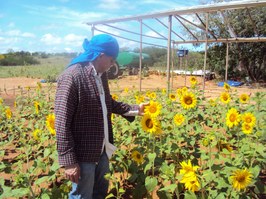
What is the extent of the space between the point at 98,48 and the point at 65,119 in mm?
520

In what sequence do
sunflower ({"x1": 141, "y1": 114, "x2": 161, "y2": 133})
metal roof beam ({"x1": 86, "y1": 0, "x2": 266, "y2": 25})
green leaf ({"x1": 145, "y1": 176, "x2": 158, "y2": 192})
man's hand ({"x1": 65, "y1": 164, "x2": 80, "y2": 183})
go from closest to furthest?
1. man's hand ({"x1": 65, "y1": 164, "x2": 80, "y2": 183})
2. green leaf ({"x1": 145, "y1": 176, "x2": 158, "y2": 192})
3. sunflower ({"x1": 141, "y1": 114, "x2": 161, "y2": 133})
4. metal roof beam ({"x1": 86, "y1": 0, "x2": 266, "y2": 25})

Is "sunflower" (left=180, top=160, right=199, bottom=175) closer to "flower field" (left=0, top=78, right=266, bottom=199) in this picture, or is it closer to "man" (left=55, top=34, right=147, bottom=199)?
"flower field" (left=0, top=78, right=266, bottom=199)

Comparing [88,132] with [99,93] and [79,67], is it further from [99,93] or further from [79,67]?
[79,67]

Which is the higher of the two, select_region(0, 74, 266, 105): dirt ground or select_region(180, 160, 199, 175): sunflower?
select_region(180, 160, 199, 175): sunflower

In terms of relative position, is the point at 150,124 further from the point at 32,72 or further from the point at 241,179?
the point at 32,72

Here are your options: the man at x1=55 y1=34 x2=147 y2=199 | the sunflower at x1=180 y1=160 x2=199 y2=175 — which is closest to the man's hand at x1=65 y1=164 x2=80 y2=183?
the man at x1=55 y1=34 x2=147 y2=199

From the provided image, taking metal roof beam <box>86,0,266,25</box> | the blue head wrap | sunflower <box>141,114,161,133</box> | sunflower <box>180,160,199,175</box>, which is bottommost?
sunflower <box>180,160,199,175</box>

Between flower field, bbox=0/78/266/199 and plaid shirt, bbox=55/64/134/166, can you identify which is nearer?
plaid shirt, bbox=55/64/134/166

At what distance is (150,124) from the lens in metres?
2.57

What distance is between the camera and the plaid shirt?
6.69 ft

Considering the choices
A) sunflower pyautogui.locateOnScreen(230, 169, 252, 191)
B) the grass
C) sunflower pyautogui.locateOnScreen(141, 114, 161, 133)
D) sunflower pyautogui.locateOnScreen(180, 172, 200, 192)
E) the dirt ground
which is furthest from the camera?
the grass

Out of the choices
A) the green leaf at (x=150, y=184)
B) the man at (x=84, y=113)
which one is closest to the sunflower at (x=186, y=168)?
the green leaf at (x=150, y=184)

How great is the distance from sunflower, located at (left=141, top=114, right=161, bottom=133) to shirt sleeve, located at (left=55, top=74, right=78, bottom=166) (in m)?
0.70

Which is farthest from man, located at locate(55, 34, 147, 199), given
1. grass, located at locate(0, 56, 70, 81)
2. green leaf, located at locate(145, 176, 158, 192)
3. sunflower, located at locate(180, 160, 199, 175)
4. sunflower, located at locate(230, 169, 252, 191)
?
grass, located at locate(0, 56, 70, 81)
